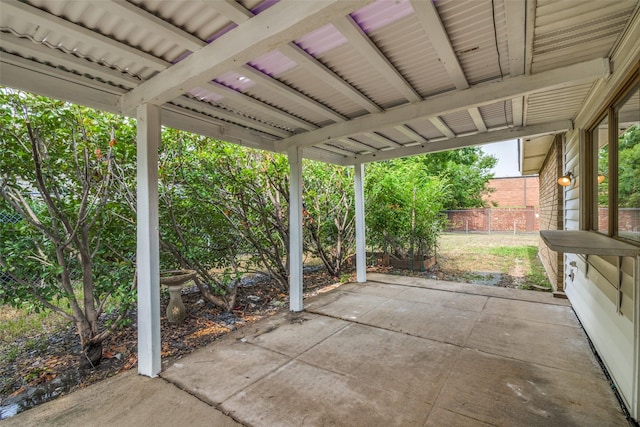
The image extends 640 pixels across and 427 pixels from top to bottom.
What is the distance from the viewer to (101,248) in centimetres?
321

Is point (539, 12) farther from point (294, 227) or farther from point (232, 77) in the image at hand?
point (294, 227)

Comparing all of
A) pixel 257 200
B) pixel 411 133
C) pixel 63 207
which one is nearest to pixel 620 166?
pixel 411 133

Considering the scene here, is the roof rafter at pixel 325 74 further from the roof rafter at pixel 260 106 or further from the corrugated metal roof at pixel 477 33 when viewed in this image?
the corrugated metal roof at pixel 477 33

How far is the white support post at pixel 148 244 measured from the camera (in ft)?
8.32

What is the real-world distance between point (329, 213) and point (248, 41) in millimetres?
4693

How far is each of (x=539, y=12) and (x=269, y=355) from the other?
3.42 meters

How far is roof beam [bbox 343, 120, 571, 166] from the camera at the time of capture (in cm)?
395

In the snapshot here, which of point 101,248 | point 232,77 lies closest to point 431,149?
point 232,77

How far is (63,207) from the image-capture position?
2.85m

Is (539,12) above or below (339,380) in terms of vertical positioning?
above

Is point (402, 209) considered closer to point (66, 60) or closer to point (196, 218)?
point (196, 218)

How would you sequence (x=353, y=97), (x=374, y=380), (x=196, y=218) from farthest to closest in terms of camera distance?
(x=196, y=218) → (x=353, y=97) → (x=374, y=380)

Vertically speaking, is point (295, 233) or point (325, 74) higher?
point (325, 74)

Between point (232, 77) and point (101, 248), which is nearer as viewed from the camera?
point (232, 77)
